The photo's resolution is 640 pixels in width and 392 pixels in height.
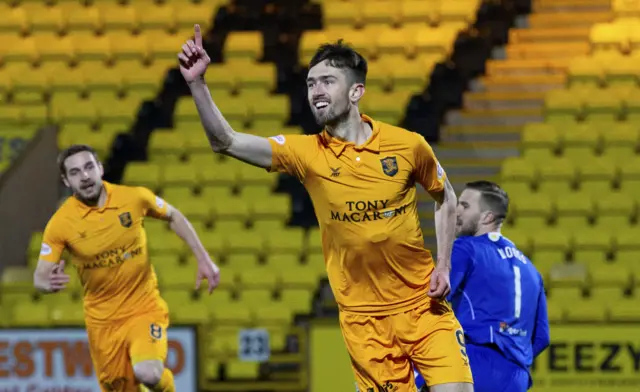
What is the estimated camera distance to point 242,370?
9.84 metres

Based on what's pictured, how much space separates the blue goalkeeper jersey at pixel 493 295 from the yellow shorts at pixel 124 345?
2.27 metres

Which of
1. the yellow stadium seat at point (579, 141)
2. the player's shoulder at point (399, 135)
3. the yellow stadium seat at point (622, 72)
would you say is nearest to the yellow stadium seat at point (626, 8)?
the yellow stadium seat at point (622, 72)

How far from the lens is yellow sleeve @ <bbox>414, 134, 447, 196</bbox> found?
4.80m

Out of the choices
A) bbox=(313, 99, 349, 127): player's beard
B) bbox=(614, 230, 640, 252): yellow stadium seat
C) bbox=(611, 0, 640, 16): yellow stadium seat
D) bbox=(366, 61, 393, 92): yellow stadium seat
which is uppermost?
bbox=(611, 0, 640, 16): yellow stadium seat

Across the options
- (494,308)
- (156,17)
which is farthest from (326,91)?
(156,17)

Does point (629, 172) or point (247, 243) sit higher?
point (629, 172)

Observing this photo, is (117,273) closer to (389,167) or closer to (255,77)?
(389,167)

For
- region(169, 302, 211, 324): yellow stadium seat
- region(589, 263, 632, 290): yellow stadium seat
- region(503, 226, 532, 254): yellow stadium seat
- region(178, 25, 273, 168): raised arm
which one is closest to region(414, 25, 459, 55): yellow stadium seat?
region(503, 226, 532, 254): yellow stadium seat

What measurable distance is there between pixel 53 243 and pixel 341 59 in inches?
123

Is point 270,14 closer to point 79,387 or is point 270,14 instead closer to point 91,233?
point 79,387

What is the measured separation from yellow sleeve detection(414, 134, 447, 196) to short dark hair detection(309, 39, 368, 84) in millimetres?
388

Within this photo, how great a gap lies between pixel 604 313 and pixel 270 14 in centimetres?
621

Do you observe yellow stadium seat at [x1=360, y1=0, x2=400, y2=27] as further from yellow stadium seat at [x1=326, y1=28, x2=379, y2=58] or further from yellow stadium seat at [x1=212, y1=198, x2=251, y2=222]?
yellow stadium seat at [x1=212, y1=198, x2=251, y2=222]

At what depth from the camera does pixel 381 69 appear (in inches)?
496
